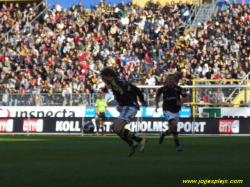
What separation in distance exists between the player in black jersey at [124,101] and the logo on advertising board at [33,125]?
58.3 ft

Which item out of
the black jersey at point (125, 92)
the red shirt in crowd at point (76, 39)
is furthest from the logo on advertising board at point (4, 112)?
the black jersey at point (125, 92)

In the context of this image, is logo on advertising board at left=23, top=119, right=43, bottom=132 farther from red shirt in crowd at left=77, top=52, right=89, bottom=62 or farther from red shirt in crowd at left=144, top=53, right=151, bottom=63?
red shirt in crowd at left=144, top=53, right=151, bottom=63

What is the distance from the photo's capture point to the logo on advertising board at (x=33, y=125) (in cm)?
3138

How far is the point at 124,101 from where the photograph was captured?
14.0 m

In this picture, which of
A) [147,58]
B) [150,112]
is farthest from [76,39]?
[150,112]

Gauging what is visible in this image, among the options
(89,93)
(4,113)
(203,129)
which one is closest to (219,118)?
(203,129)

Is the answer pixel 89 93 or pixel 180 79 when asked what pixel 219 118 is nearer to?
pixel 180 79

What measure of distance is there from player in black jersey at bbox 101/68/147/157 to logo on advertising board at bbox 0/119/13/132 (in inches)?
726

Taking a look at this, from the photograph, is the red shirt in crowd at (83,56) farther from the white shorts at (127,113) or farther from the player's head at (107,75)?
the player's head at (107,75)

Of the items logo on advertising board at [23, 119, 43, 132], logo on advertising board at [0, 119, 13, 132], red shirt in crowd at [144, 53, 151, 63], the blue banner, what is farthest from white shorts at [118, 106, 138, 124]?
red shirt in crowd at [144, 53, 151, 63]

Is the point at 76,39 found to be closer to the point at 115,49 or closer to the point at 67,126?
the point at 115,49

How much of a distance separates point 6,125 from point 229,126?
37.6ft

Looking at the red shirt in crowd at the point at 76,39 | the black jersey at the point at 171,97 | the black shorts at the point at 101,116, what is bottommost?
the black shorts at the point at 101,116

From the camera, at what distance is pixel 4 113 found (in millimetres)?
33562
